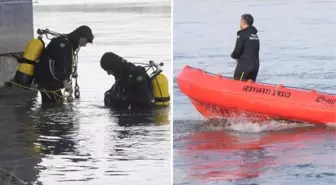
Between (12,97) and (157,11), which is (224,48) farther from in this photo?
(12,97)

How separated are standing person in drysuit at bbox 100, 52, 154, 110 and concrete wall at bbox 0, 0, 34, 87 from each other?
1567 millimetres

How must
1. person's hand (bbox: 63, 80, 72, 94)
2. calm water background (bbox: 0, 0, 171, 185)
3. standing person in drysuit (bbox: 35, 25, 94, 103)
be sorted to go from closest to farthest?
calm water background (bbox: 0, 0, 171, 185)
standing person in drysuit (bbox: 35, 25, 94, 103)
person's hand (bbox: 63, 80, 72, 94)

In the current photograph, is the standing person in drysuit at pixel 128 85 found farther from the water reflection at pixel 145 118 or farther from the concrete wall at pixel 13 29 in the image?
the concrete wall at pixel 13 29

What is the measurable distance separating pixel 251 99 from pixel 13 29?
12.5 ft

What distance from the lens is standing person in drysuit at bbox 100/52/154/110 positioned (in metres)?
8.34

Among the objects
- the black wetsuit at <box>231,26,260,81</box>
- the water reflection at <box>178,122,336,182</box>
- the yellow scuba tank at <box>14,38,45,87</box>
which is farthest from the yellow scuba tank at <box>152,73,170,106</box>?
the black wetsuit at <box>231,26,260,81</box>

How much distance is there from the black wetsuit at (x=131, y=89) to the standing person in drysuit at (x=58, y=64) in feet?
1.71

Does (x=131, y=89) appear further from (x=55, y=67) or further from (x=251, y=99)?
(x=251, y=99)

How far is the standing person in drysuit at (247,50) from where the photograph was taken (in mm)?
6773

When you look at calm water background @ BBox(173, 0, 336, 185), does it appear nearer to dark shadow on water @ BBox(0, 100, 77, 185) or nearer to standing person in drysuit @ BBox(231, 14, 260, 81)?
standing person in drysuit @ BBox(231, 14, 260, 81)

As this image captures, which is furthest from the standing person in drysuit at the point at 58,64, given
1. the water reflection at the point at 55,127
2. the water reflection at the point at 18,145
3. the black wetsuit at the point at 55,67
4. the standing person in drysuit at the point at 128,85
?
the standing person in drysuit at the point at 128,85

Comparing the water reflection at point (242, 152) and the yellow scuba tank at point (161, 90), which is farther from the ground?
the yellow scuba tank at point (161, 90)

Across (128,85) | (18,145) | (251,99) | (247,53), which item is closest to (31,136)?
(18,145)

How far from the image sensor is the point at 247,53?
22.4ft
